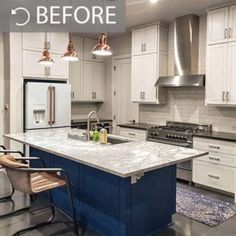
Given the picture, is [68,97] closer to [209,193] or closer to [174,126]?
[174,126]

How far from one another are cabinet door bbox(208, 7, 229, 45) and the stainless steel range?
144 cm

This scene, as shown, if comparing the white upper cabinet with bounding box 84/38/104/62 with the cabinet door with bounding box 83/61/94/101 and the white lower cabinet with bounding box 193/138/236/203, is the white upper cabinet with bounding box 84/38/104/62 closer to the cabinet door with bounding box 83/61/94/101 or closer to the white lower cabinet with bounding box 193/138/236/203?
the cabinet door with bounding box 83/61/94/101

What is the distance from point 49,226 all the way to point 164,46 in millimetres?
3722

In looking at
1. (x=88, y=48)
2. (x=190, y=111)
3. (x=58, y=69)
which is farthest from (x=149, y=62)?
(x=88, y=48)

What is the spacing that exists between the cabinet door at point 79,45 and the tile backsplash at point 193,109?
6.66 ft

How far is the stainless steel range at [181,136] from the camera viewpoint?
14.1 feet

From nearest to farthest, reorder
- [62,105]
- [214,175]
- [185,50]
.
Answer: [214,175] → [185,50] → [62,105]

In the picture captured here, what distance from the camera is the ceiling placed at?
4.07 meters

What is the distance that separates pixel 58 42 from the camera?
531 cm

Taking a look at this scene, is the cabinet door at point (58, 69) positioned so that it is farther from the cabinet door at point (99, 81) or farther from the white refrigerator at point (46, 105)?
the cabinet door at point (99, 81)

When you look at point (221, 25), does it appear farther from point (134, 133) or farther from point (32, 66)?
point (32, 66)

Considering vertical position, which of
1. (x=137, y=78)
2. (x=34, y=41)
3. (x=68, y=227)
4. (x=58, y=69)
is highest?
(x=34, y=41)

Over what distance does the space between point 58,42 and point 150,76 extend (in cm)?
192

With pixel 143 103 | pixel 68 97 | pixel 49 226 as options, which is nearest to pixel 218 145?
pixel 143 103
